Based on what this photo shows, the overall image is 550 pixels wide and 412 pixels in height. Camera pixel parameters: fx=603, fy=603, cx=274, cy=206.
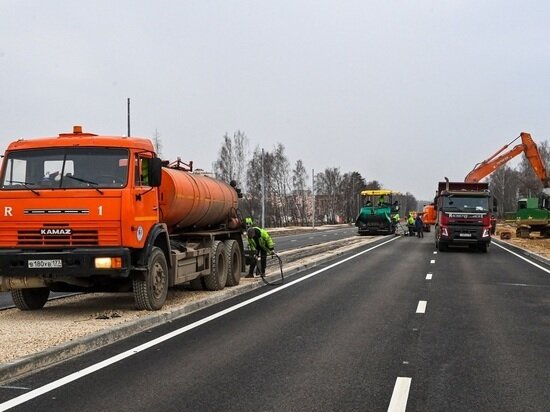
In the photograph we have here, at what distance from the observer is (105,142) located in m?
9.73

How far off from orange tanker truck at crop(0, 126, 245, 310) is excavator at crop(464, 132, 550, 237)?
32552 mm

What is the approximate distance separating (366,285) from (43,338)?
28.7ft

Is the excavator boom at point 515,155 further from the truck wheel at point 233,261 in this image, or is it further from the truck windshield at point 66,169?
the truck windshield at point 66,169

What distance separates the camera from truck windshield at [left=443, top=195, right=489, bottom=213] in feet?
90.8

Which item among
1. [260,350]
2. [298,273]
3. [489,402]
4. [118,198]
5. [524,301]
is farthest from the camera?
[298,273]

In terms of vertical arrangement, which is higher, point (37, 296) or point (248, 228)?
point (248, 228)

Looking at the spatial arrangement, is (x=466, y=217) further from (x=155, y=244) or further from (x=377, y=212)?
(x=377, y=212)

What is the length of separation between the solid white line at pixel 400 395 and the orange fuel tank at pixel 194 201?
624 cm

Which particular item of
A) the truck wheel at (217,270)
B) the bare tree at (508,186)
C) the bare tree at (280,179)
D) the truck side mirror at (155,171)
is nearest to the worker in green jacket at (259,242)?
the truck wheel at (217,270)

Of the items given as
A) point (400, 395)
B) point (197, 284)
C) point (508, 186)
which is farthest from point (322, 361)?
point (508, 186)

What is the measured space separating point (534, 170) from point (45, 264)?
114ft

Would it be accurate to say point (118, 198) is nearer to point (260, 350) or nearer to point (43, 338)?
point (43, 338)

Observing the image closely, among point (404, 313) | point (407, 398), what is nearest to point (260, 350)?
point (407, 398)

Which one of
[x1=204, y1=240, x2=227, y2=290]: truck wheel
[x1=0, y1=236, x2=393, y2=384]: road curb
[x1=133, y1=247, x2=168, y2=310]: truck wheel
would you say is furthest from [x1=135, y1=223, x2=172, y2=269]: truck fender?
[x1=204, y1=240, x2=227, y2=290]: truck wheel
